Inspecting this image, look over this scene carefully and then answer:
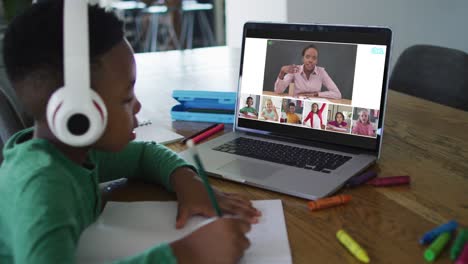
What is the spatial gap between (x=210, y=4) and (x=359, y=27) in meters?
4.30

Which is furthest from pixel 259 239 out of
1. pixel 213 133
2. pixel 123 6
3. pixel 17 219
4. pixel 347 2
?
pixel 123 6

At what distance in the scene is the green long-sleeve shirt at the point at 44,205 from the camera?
56cm

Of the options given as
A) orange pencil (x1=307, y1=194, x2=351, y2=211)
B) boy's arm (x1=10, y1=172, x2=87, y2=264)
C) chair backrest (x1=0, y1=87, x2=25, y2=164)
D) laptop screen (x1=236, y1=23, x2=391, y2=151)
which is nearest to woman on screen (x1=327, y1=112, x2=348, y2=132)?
laptop screen (x1=236, y1=23, x2=391, y2=151)

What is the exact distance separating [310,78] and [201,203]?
1.27ft

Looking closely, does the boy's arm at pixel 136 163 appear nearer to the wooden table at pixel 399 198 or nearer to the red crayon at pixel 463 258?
the wooden table at pixel 399 198

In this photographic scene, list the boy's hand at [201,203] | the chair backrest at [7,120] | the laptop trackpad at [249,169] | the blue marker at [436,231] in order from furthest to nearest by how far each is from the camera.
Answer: the chair backrest at [7,120], the laptop trackpad at [249,169], the boy's hand at [201,203], the blue marker at [436,231]

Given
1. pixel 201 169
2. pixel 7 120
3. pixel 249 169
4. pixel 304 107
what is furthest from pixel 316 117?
pixel 7 120

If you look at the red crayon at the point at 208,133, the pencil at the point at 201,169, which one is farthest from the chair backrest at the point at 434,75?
the pencil at the point at 201,169

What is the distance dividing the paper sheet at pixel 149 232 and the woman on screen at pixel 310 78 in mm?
307

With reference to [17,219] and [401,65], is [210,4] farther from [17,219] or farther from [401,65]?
[17,219]

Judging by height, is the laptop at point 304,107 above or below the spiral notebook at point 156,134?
above

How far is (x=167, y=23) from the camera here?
506cm

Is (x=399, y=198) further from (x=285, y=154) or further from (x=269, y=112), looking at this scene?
(x=269, y=112)

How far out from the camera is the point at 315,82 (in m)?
1.01
